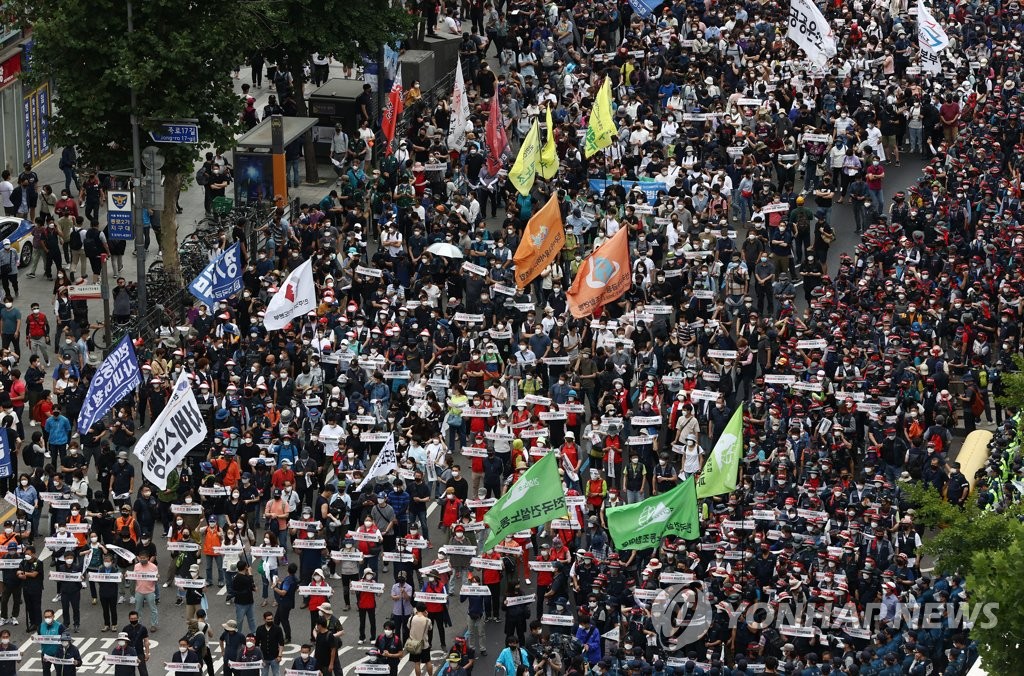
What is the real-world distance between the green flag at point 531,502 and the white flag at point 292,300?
27.8 ft

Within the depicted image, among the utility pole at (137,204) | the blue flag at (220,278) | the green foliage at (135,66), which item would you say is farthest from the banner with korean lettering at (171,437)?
the green foliage at (135,66)

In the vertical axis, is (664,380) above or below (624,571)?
above

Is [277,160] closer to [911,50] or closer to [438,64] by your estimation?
[438,64]

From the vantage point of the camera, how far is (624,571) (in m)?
36.6

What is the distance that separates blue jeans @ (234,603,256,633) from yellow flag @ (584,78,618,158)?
620 inches

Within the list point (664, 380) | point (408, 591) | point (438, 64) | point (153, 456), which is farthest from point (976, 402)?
point (438, 64)

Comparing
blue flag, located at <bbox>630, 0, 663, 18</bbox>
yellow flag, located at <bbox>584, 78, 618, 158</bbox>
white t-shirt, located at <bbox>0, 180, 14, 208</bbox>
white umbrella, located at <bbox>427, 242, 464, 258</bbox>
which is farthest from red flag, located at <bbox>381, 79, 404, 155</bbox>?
white t-shirt, located at <bbox>0, 180, 14, 208</bbox>

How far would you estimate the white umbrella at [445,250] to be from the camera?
153ft

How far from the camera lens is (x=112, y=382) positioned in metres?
40.1

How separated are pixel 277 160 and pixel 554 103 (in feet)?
22.3

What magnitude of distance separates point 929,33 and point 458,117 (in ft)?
36.6

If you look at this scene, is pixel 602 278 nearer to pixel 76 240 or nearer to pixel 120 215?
pixel 120 215

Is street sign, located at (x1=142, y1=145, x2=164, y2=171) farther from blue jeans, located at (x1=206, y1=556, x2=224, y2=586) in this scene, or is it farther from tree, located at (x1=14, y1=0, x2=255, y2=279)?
blue jeans, located at (x1=206, y1=556, x2=224, y2=586)

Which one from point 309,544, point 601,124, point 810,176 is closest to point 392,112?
point 601,124
